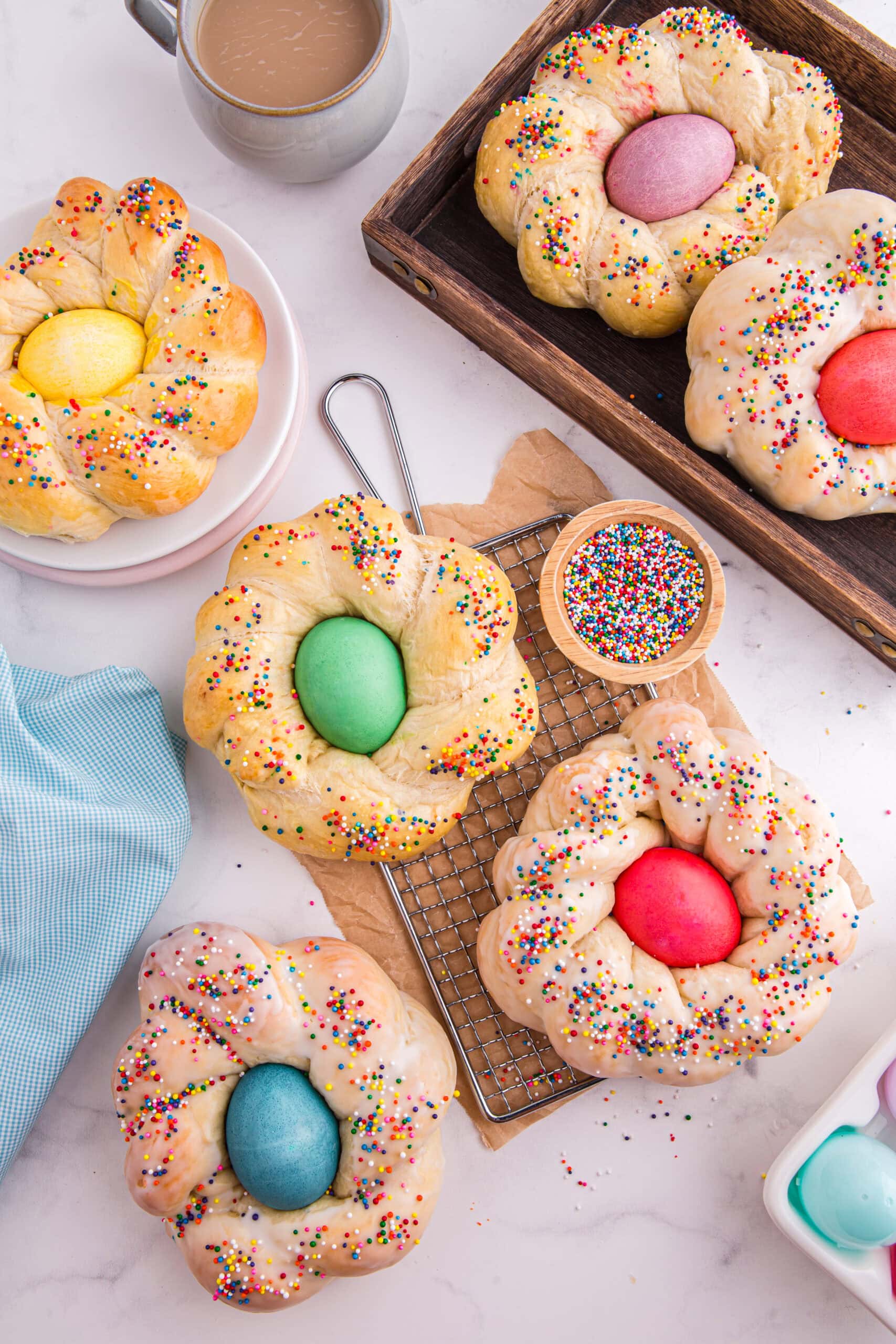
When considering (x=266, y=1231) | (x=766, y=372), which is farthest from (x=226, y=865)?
(x=766, y=372)

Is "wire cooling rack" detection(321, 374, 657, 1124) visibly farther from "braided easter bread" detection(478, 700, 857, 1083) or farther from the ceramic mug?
the ceramic mug

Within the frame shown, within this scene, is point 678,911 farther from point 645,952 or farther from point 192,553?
point 192,553

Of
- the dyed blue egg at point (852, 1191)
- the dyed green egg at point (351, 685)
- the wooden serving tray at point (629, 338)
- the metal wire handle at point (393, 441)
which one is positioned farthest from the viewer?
the metal wire handle at point (393, 441)

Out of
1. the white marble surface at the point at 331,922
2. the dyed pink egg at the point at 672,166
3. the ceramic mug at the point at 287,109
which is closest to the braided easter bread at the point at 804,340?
the dyed pink egg at the point at 672,166

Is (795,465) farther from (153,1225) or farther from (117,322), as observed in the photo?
(153,1225)

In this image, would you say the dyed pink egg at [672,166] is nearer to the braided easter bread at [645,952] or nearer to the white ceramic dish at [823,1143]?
the braided easter bread at [645,952]

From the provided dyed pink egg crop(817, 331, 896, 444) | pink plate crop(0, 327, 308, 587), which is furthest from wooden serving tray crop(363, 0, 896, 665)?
pink plate crop(0, 327, 308, 587)
